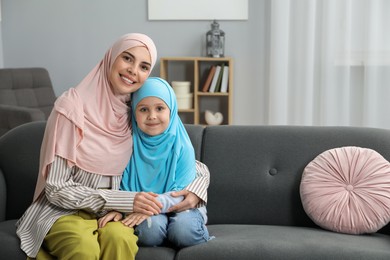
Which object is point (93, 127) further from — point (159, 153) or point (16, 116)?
point (16, 116)

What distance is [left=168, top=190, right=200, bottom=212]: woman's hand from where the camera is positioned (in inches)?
83.1

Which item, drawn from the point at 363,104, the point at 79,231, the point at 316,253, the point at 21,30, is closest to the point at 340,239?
the point at 316,253

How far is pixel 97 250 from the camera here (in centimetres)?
192

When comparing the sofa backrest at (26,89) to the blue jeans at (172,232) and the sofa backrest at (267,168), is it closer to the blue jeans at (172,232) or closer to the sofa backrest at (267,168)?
the sofa backrest at (267,168)

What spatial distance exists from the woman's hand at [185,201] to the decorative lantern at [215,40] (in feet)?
9.13

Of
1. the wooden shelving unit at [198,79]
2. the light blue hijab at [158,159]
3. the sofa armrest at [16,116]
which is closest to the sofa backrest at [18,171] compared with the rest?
the light blue hijab at [158,159]

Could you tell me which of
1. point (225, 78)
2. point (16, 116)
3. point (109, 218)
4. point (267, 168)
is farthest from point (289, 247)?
point (225, 78)

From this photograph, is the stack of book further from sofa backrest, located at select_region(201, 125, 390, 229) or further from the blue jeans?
the blue jeans

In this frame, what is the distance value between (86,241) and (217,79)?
119 inches

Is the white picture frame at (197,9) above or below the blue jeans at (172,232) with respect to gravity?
above

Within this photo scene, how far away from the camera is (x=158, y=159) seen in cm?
216

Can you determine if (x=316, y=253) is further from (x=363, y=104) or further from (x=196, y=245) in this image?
(x=363, y=104)

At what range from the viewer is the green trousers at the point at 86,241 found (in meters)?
1.91

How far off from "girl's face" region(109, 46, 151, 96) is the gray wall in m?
2.82
